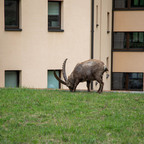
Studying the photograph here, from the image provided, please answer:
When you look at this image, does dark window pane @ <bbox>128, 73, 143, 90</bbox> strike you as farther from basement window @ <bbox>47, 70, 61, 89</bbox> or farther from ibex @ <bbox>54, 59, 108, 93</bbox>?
ibex @ <bbox>54, 59, 108, 93</bbox>

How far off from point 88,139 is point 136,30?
22200 millimetres

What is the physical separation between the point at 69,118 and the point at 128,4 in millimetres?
21145

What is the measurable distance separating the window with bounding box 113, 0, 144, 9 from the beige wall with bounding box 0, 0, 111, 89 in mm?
10291

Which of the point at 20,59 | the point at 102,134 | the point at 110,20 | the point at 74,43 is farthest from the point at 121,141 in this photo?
the point at 110,20

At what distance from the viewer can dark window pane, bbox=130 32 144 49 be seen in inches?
1201

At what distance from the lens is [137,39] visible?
3062 centimetres

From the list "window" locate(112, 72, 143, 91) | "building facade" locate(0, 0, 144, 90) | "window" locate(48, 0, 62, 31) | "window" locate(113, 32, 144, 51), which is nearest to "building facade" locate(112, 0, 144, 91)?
"window" locate(113, 32, 144, 51)

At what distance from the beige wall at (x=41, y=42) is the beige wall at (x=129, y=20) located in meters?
9.84

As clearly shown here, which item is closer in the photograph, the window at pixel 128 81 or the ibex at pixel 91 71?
the ibex at pixel 91 71

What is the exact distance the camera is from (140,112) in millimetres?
10617

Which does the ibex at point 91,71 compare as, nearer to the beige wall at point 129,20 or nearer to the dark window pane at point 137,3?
the beige wall at point 129,20

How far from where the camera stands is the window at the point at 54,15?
19.5m

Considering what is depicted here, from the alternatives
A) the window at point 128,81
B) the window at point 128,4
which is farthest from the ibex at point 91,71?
the window at point 128,81

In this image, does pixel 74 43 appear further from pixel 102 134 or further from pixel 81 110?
pixel 102 134
